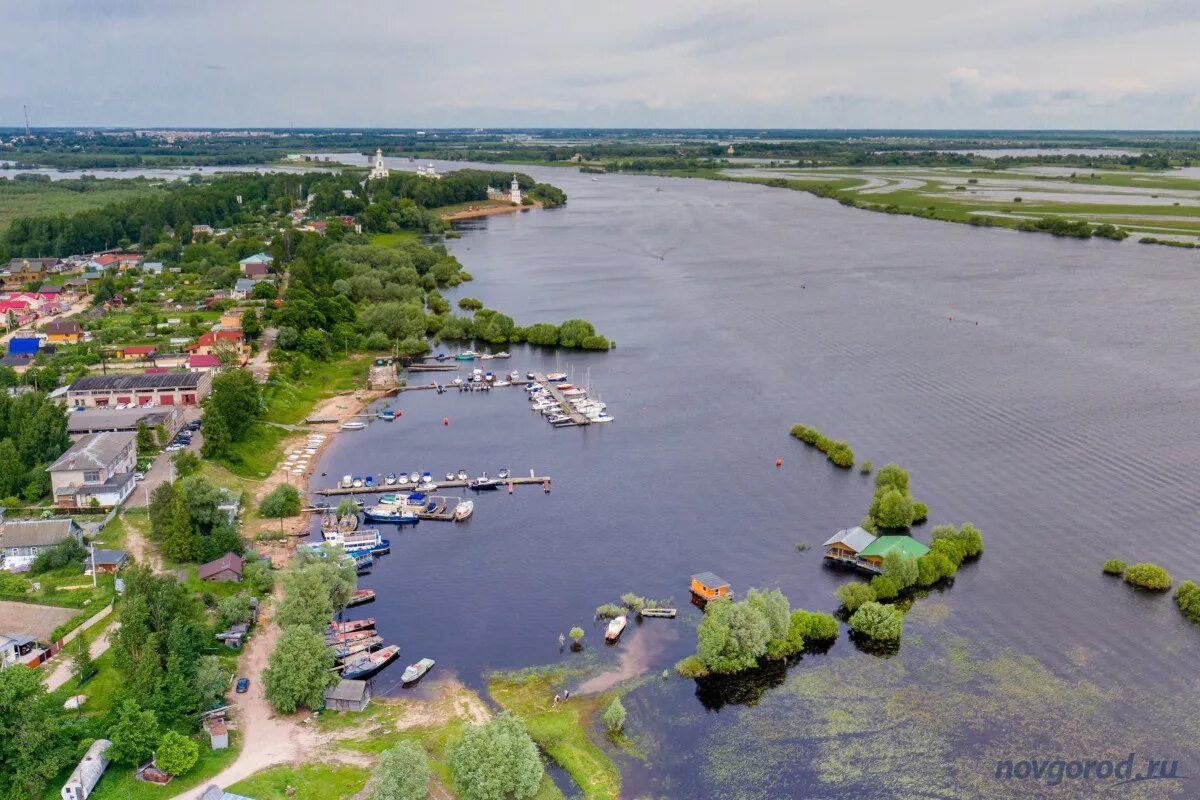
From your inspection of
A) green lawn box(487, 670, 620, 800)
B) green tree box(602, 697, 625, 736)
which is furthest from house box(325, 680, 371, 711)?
green tree box(602, 697, 625, 736)

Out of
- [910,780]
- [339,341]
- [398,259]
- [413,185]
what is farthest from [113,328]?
[413,185]

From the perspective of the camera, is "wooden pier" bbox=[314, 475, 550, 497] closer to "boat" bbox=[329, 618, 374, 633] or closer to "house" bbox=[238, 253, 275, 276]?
"boat" bbox=[329, 618, 374, 633]

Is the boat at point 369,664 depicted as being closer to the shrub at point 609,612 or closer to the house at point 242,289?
the shrub at point 609,612

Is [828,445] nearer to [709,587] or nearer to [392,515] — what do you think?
[709,587]

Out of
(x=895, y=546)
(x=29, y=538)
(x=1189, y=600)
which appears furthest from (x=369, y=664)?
(x=1189, y=600)

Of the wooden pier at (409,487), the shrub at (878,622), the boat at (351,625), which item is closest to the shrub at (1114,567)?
the shrub at (878,622)

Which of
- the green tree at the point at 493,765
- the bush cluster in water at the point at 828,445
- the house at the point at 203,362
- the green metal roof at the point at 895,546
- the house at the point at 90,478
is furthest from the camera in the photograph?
the house at the point at 203,362
